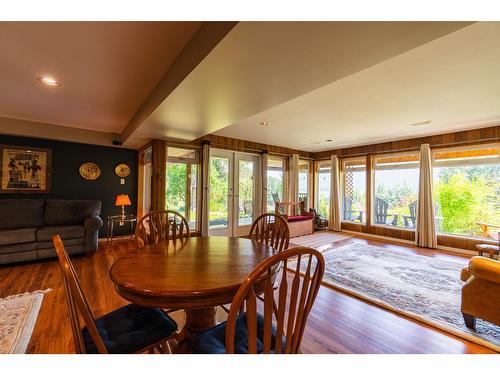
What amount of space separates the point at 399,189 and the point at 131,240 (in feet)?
20.3

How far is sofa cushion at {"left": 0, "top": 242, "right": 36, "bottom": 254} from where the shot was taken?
117 inches

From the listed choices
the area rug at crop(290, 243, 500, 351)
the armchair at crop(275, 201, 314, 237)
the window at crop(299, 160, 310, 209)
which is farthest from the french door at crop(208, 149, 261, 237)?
the area rug at crop(290, 243, 500, 351)

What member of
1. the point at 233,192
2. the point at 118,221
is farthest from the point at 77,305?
the point at 233,192

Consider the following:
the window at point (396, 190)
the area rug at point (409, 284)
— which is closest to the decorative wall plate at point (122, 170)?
the area rug at point (409, 284)

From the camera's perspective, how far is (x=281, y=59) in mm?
1424

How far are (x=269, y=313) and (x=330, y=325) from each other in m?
1.40

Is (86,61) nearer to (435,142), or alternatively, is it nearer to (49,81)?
(49,81)

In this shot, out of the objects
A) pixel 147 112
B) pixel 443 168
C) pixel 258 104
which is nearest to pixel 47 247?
pixel 147 112

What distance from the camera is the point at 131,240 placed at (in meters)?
4.64

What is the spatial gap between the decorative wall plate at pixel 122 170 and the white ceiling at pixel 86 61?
1.77 metres

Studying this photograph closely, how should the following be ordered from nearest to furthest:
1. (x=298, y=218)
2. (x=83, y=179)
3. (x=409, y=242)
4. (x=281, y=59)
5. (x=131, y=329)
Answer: (x=131, y=329) → (x=281, y=59) → (x=83, y=179) → (x=409, y=242) → (x=298, y=218)

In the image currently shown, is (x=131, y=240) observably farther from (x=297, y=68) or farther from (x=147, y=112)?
(x=297, y=68)

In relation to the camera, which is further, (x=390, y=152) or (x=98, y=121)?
(x=390, y=152)

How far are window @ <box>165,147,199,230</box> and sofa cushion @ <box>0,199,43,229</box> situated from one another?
2.00 meters
